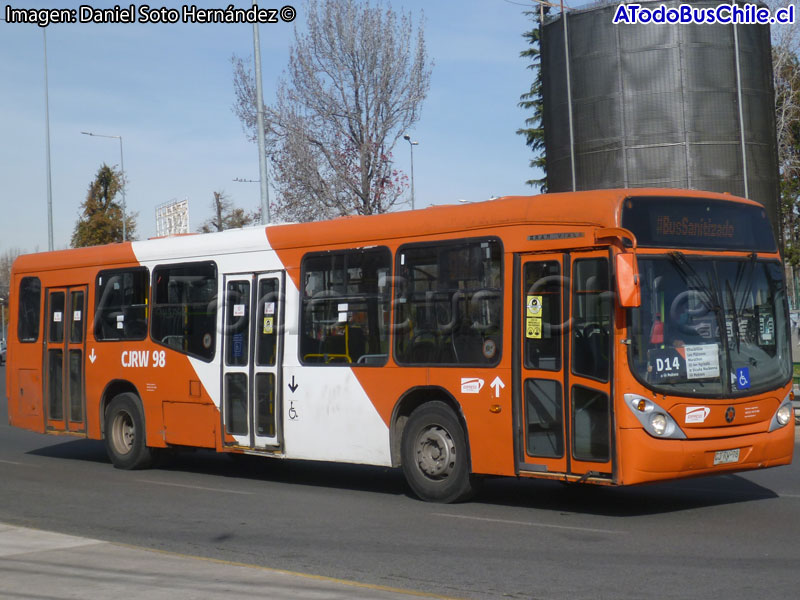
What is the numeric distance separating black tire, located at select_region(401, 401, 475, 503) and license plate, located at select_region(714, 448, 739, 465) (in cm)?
240

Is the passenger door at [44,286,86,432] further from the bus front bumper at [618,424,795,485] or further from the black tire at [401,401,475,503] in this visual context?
the bus front bumper at [618,424,795,485]

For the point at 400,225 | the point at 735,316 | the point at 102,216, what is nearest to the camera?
the point at 735,316

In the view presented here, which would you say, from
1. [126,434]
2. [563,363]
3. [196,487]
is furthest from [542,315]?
[126,434]

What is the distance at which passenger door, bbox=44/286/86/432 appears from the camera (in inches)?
651

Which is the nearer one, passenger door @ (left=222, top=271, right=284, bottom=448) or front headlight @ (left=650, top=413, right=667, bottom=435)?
front headlight @ (left=650, top=413, right=667, bottom=435)

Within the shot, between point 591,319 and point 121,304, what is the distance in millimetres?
8060

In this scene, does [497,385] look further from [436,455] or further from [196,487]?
[196,487]

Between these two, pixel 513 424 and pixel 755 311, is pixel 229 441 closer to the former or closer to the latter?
pixel 513 424

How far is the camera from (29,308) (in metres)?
17.6

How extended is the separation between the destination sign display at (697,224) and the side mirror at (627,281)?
0.49 m

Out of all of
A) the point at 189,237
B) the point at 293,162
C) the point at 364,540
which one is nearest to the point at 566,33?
the point at 293,162

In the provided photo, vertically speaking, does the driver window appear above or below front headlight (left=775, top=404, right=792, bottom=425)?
above

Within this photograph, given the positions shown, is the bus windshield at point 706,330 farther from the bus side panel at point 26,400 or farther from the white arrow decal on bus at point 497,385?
the bus side panel at point 26,400

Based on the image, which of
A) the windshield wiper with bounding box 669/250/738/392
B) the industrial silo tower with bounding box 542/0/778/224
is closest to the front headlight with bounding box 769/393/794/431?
the windshield wiper with bounding box 669/250/738/392
